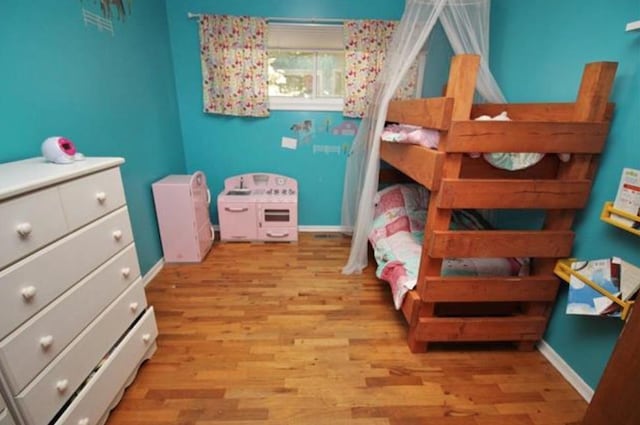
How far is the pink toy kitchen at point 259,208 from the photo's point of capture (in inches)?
117

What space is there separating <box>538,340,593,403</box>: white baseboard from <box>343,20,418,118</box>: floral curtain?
2158mm

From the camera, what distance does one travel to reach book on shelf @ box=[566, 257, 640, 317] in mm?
1195

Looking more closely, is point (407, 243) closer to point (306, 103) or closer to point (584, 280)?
point (584, 280)

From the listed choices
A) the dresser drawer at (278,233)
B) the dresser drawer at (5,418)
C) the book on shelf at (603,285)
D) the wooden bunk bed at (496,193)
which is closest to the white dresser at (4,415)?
the dresser drawer at (5,418)

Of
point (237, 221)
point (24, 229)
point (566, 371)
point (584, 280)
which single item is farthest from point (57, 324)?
point (566, 371)

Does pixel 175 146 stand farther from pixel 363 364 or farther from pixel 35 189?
pixel 363 364

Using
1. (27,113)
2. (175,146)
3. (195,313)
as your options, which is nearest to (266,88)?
(175,146)

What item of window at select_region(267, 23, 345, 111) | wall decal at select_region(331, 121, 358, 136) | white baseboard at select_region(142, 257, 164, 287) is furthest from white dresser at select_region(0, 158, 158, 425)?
wall decal at select_region(331, 121, 358, 136)

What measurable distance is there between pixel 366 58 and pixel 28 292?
287 centimetres

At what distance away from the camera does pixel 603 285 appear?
49.3 inches

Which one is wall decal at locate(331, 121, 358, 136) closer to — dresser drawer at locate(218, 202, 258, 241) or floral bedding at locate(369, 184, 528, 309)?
floral bedding at locate(369, 184, 528, 309)

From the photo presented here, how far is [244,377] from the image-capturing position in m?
1.56

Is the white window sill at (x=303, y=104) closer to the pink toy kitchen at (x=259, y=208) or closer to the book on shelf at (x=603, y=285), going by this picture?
the pink toy kitchen at (x=259, y=208)

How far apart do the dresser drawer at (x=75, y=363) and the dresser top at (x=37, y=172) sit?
1.98ft
